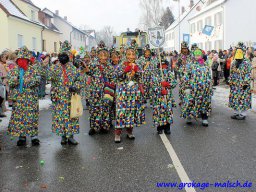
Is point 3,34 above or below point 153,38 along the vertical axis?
above

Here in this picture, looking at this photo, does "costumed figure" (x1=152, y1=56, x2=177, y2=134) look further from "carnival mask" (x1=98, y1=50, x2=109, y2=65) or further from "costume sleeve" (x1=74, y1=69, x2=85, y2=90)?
"costume sleeve" (x1=74, y1=69, x2=85, y2=90)

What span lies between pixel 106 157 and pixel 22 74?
2221 millimetres

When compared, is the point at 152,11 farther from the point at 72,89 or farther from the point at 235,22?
the point at 72,89

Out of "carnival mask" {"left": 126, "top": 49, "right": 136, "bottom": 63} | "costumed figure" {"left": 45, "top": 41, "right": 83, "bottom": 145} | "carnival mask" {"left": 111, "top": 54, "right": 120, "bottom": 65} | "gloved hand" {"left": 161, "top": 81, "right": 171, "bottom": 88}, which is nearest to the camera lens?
"costumed figure" {"left": 45, "top": 41, "right": 83, "bottom": 145}

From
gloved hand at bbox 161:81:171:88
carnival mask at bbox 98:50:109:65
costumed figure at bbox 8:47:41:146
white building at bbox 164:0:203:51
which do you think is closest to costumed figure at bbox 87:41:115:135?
carnival mask at bbox 98:50:109:65

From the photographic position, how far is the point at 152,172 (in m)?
4.81

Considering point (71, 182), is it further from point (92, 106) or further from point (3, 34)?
point (3, 34)

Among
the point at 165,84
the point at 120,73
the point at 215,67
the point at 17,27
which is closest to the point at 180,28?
the point at 17,27

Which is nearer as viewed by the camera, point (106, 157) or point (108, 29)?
point (106, 157)

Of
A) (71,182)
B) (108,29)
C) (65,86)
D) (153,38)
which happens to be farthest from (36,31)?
(108,29)

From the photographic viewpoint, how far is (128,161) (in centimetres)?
537

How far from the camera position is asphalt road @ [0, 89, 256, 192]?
448 cm

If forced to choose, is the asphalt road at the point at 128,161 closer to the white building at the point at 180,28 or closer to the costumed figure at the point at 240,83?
the costumed figure at the point at 240,83

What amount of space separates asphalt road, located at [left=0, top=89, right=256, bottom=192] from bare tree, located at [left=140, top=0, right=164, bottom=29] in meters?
51.5
